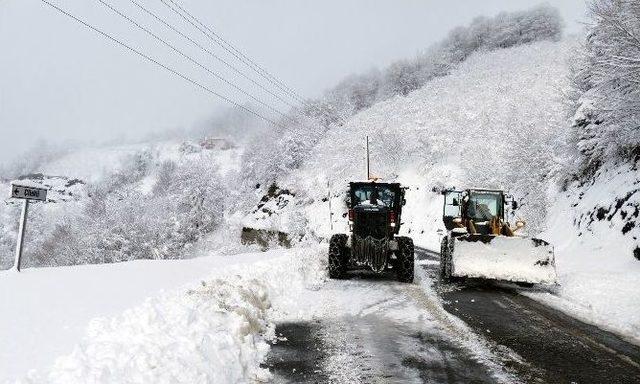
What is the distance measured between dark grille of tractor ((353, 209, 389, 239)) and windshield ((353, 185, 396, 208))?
2.44ft

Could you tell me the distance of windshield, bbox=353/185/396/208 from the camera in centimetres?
1295

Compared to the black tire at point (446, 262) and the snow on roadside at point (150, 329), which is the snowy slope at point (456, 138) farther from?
the snow on roadside at point (150, 329)

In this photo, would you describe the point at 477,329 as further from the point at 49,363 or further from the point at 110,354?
the point at 49,363

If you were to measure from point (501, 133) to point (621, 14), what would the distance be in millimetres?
35550

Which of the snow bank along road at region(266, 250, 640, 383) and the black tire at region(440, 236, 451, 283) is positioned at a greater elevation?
the black tire at region(440, 236, 451, 283)

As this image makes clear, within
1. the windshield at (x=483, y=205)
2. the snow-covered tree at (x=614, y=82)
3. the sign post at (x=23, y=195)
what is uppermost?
the snow-covered tree at (x=614, y=82)

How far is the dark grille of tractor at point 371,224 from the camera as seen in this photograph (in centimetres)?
1216

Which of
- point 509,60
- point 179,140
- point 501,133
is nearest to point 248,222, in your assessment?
point 501,133

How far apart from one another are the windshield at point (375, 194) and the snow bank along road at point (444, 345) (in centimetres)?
381

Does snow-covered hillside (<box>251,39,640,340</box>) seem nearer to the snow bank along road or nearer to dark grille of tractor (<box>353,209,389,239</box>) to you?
the snow bank along road

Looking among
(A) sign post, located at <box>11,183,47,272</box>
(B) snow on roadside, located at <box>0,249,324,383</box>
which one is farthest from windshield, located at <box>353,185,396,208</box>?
(A) sign post, located at <box>11,183,47,272</box>

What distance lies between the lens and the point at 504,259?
11.1 meters

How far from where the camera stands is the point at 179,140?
132000mm

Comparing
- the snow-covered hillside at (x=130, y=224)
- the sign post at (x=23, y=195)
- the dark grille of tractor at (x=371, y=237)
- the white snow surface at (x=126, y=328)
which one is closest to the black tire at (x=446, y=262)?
the dark grille of tractor at (x=371, y=237)
